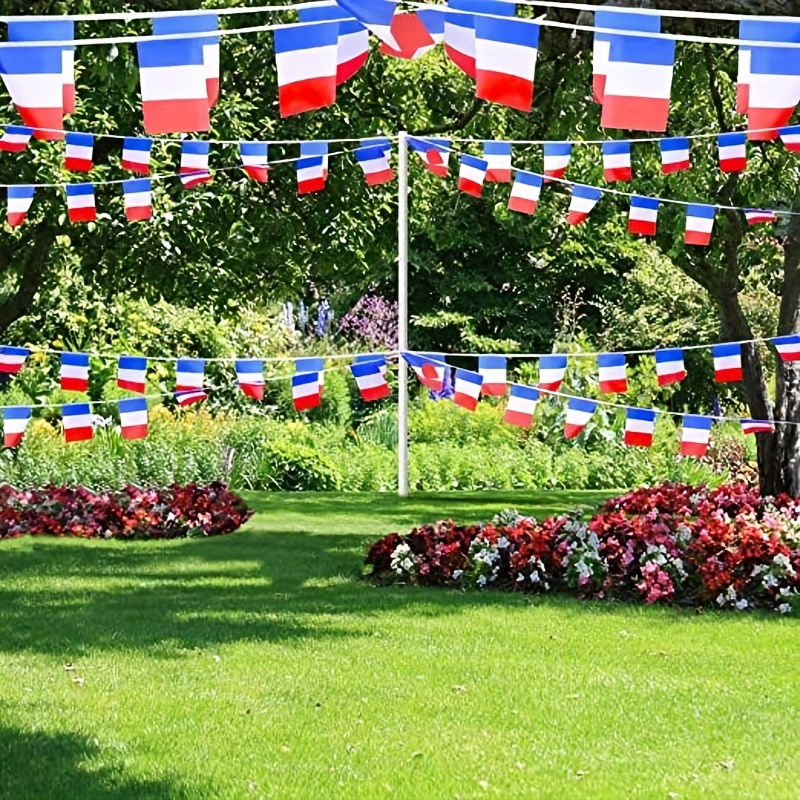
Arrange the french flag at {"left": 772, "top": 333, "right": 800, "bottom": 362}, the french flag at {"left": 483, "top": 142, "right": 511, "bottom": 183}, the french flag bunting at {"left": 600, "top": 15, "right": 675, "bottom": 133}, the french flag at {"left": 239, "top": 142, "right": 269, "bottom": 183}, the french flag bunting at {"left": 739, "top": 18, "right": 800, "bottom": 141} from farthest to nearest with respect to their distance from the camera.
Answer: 1. the french flag at {"left": 483, "top": 142, "right": 511, "bottom": 183}
2. the french flag at {"left": 239, "top": 142, "right": 269, "bottom": 183}
3. the french flag at {"left": 772, "top": 333, "right": 800, "bottom": 362}
4. the french flag bunting at {"left": 739, "top": 18, "right": 800, "bottom": 141}
5. the french flag bunting at {"left": 600, "top": 15, "right": 675, "bottom": 133}

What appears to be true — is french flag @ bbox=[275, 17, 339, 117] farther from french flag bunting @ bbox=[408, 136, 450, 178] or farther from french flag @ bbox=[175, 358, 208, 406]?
french flag bunting @ bbox=[408, 136, 450, 178]

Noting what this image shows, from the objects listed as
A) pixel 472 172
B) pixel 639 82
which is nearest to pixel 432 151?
pixel 472 172

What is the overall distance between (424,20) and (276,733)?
269 centimetres

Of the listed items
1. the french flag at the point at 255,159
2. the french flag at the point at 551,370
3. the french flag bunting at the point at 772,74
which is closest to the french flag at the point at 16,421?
the french flag at the point at 255,159

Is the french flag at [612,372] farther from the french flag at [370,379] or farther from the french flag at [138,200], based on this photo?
the french flag at [138,200]

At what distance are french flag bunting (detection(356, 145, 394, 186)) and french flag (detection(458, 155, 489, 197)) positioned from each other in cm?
62

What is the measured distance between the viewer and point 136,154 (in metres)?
9.87

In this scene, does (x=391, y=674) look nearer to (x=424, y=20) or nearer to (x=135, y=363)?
(x=424, y=20)

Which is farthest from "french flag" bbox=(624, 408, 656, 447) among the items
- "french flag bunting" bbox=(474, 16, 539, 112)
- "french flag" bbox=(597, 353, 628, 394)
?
"french flag bunting" bbox=(474, 16, 539, 112)

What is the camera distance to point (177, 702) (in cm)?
528

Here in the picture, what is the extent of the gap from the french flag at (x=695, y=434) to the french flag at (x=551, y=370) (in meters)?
1.12

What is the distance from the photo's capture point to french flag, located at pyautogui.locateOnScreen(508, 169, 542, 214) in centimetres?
1088

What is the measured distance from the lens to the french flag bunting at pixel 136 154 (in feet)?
32.3

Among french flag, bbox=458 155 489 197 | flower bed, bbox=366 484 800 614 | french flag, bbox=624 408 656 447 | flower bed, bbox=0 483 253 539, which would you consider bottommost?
flower bed, bbox=0 483 253 539
